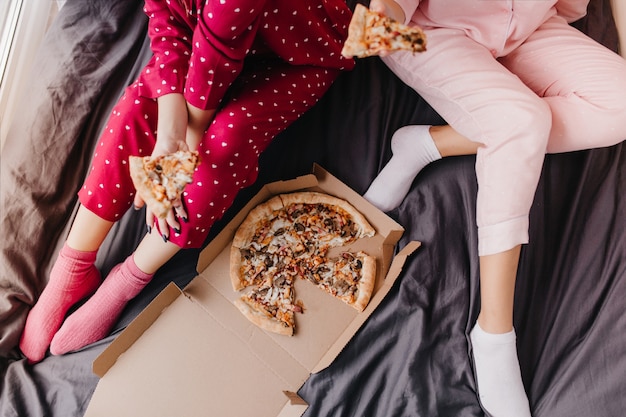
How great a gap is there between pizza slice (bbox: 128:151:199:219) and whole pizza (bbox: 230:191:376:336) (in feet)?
1.11

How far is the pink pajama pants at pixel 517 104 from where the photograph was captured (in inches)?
35.4

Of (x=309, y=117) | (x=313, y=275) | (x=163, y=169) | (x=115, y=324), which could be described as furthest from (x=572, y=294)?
(x=115, y=324)

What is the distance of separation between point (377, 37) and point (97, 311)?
2.57ft

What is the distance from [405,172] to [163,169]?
546mm

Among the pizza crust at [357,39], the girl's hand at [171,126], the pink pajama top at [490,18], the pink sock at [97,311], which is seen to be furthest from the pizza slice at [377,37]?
the pink sock at [97,311]

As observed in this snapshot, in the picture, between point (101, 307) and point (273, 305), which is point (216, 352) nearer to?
point (273, 305)

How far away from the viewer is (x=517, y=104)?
0.90 meters

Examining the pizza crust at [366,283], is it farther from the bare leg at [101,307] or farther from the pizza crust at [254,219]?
the bare leg at [101,307]

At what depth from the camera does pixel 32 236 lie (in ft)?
3.74

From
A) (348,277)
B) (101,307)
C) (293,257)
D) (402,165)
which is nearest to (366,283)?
(348,277)

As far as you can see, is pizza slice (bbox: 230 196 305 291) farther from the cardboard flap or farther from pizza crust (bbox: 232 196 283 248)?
the cardboard flap

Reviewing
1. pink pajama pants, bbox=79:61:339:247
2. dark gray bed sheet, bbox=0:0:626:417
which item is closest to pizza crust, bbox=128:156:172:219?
pink pajama pants, bbox=79:61:339:247

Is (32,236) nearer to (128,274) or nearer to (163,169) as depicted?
(128,274)

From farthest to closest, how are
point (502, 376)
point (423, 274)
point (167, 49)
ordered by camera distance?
1. point (423, 274)
2. point (502, 376)
3. point (167, 49)
